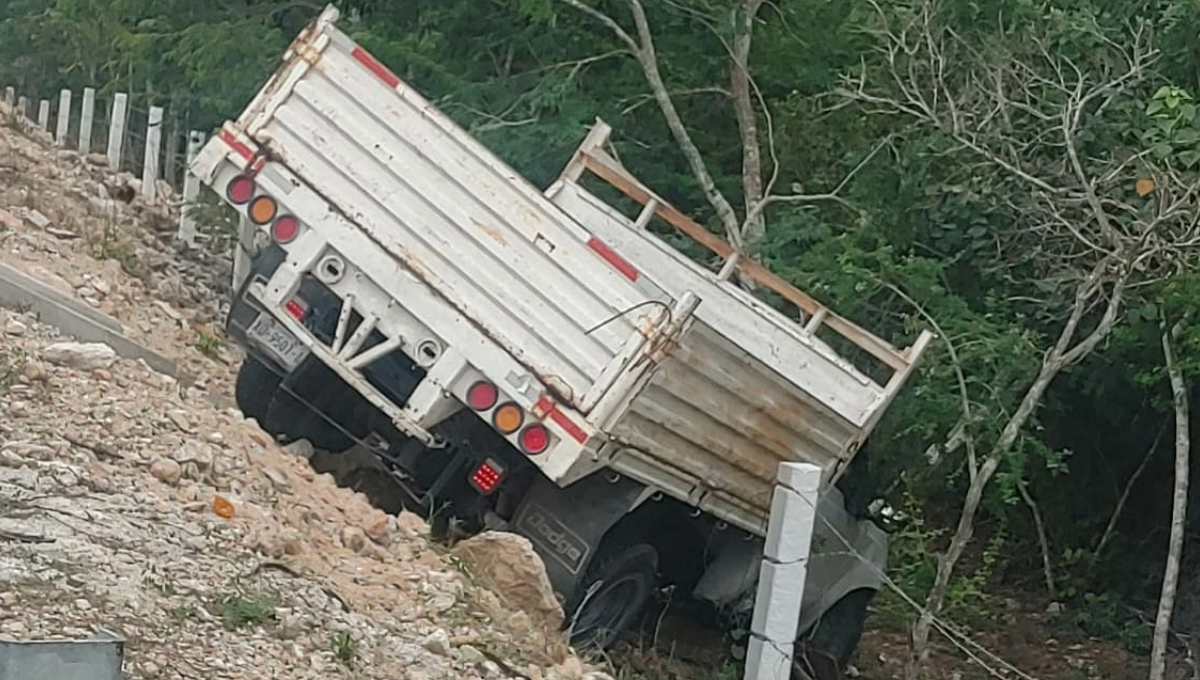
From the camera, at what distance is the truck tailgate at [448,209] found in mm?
7758

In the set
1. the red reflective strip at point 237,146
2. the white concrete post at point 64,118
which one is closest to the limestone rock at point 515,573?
the red reflective strip at point 237,146

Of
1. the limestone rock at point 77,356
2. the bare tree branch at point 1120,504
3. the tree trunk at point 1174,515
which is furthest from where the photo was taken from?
the bare tree branch at point 1120,504

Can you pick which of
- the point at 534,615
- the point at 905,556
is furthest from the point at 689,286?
the point at 534,615

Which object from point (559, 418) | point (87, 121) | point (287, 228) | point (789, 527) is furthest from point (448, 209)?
point (87, 121)

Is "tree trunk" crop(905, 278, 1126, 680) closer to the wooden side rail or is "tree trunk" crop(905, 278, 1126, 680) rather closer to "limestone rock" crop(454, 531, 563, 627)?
the wooden side rail

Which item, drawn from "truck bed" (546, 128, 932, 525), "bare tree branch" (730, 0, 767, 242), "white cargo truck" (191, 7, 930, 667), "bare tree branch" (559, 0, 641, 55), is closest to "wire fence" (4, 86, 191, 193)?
"bare tree branch" (559, 0, 641, 55)

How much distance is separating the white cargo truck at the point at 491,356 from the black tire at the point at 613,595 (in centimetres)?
1

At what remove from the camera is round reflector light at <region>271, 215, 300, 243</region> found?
824 cm

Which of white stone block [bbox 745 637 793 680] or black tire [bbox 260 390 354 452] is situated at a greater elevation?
white stone block [bbox 745 637 793 680]

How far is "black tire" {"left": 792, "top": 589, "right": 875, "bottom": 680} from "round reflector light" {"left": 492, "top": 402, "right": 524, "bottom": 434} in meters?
2.98

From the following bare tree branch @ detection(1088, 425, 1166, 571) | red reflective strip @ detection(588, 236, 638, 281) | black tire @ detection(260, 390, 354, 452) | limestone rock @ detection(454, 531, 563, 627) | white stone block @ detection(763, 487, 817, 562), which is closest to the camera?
white stone block @ detection(763, 487, 817, 562)

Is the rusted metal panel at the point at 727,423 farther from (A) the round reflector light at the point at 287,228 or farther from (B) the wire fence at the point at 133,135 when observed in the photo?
(B) the wire fence at the point at 133,135

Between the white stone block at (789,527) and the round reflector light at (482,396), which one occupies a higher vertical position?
the white stone block at (789,527)

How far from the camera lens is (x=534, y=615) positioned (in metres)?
6.87
